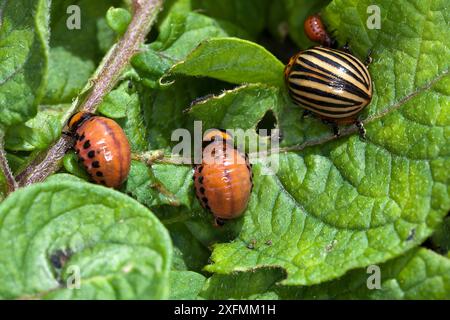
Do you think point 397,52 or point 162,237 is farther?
point 397,52

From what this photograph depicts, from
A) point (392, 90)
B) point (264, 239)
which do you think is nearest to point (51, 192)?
point (264, 239)

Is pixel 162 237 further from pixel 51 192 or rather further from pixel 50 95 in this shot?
pixel 50 95

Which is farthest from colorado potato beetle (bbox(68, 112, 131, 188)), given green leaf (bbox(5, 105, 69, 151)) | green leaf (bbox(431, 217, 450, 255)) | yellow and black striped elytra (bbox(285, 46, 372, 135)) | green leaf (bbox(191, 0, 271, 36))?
green leaf (bbox(431, 217, 450, 255))

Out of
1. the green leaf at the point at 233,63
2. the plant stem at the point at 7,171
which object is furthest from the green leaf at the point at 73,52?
the green leaf at the point at 233,63

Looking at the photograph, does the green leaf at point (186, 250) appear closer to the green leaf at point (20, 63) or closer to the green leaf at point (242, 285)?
the green leaf at point (242, 285)

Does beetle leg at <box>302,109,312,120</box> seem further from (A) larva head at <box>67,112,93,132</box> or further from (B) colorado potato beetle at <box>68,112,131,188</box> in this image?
(A) larva head at <box>67,112,93,132</box>

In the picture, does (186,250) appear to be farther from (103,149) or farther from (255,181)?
(103,149)
